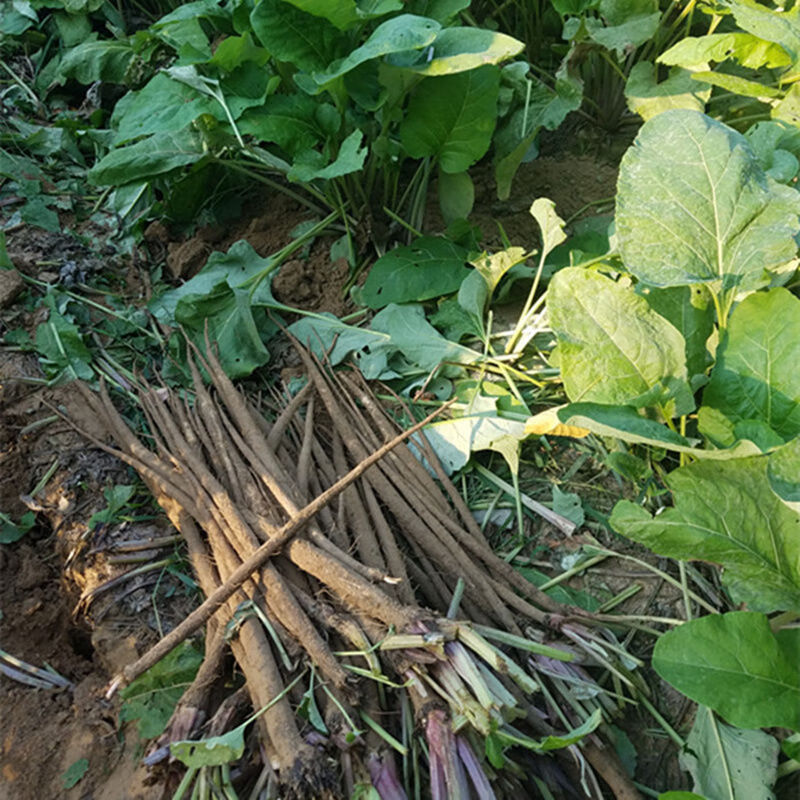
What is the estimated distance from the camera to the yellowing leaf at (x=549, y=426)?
148 centimetres

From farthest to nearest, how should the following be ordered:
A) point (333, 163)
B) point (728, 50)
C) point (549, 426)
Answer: point (333, 163), point (728, 50), point (549, 426)

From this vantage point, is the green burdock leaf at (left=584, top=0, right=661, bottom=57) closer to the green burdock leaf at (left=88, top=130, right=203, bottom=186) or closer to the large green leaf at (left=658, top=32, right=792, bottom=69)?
the large green leaf at (left=658, top=32, right=792, bottom=69)

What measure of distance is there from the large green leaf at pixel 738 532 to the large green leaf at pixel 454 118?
46.2 inches

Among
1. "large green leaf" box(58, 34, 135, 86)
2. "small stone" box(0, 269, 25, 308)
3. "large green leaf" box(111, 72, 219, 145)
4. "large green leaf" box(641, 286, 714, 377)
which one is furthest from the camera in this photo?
"large green leaf" box(58, 34, 135, 86)

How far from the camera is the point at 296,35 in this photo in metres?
1.86

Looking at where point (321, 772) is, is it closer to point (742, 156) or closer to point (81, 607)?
point (81, 607)

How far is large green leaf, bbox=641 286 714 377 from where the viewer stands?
1526mm

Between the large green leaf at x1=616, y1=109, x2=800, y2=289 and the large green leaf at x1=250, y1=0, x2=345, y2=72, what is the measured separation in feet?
2.97

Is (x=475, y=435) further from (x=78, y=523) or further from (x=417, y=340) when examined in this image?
(x=78, y=523)

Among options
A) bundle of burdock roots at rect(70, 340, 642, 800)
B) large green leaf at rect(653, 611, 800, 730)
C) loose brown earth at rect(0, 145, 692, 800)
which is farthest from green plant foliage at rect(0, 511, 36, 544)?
large green leaf at rect(653, 611, 800, 730)

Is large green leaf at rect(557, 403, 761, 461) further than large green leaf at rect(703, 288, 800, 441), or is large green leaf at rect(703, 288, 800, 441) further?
large green leaf at rect(703, 288, 800, 441)

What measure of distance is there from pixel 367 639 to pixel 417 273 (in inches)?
43.9

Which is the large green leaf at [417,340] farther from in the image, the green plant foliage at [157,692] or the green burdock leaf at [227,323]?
the green plant foliage at [157,692]

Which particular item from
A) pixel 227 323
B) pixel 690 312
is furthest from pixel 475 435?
pixel 227 323
